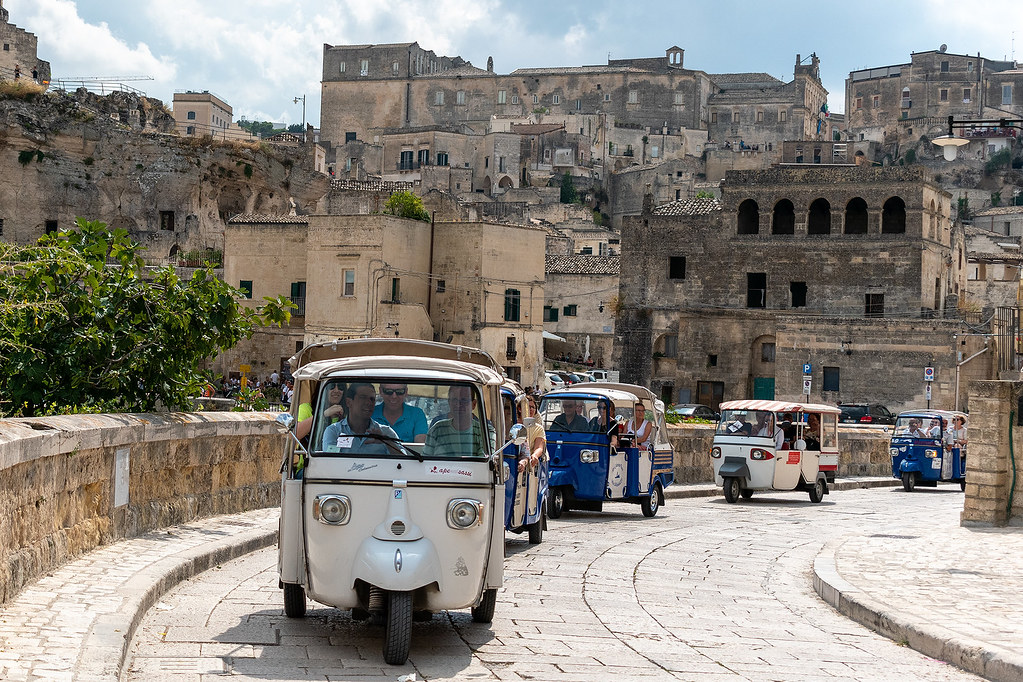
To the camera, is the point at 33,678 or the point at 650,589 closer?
the point at 33,678

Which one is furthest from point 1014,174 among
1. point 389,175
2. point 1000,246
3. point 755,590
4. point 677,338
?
point 755,590

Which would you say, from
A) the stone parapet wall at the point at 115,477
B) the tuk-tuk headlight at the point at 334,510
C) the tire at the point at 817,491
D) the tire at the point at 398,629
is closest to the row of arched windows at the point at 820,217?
the tire at the point at 817,491

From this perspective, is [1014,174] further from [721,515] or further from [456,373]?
[456,373]

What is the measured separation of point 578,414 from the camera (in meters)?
17.9

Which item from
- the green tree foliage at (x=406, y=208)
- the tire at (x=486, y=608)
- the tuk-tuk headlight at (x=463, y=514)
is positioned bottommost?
the tire at (x=486, y=608)

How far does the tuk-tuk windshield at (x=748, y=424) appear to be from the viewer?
22.6m

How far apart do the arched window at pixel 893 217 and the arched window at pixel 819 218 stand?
8.33 ft

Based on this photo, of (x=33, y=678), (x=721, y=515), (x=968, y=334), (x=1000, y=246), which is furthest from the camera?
(x=1000, y=246)

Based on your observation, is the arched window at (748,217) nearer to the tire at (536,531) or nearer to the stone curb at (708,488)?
the stone curb at (708,488)

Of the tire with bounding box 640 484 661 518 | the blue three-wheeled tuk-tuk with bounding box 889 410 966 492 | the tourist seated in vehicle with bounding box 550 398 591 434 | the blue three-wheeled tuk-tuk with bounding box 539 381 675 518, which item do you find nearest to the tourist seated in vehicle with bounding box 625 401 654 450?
the blue three-wheeled tuk-tuk with bounding box 539 381 675 518

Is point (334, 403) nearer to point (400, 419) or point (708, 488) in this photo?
point (400, 419)

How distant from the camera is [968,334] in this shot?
1905 inches

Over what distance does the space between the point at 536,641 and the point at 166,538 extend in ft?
14.8

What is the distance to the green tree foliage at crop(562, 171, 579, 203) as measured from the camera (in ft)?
350
